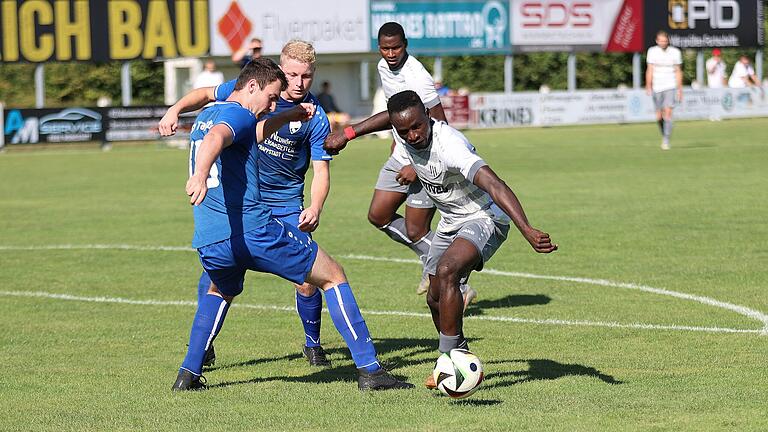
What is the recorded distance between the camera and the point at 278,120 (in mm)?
7785

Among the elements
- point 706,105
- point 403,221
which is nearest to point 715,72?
point 706,105

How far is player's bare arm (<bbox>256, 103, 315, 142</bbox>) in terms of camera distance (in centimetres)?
775

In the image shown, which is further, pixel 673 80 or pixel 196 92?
pixel 673 80

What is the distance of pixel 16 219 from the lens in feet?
61.2

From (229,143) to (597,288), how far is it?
530 centimetres

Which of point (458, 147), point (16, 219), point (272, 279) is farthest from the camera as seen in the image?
point (16, 219)

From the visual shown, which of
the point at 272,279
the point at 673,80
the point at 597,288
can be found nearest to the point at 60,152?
the point at 673,80

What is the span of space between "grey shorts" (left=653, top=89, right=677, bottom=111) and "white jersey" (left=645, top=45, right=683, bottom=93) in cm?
7

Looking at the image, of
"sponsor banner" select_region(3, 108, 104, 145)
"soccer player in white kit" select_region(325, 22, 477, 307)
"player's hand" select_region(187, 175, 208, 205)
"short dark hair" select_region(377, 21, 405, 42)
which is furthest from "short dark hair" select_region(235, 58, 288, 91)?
"sponsor banner" select_region(3, 108, 104, 145)

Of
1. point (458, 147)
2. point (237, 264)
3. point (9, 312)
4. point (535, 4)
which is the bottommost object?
point (9, 312)

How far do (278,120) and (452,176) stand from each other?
1105 mm

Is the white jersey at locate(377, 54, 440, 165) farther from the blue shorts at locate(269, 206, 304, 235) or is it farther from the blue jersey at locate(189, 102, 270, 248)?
the blue jersey at locate(189, 102, 270, 248)

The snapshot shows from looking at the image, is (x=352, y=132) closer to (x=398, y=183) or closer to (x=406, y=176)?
(x=406, y=176)

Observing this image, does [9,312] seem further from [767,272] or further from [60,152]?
[60,152]
